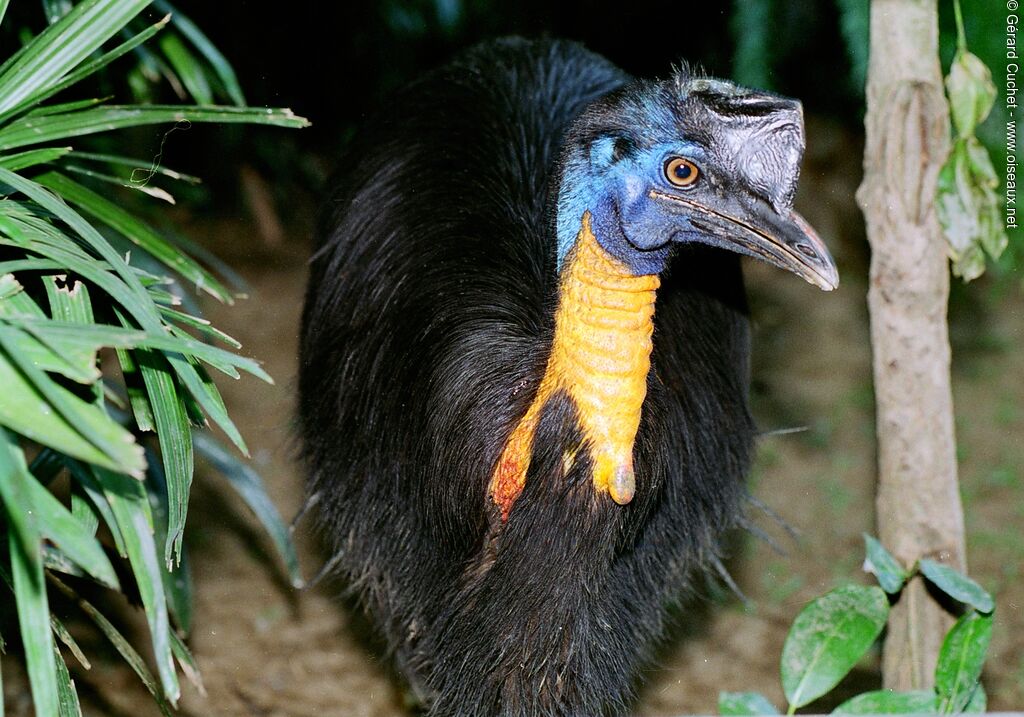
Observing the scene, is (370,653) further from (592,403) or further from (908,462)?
(592,403)

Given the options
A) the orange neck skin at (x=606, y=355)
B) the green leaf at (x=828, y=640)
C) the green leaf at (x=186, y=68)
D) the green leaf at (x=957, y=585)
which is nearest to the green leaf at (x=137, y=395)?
the orange neck skin at (x=606, y=355)

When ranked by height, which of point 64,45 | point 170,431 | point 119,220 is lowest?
point 170,431

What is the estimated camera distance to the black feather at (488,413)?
237cm

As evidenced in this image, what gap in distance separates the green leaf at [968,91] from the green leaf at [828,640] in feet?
3.18

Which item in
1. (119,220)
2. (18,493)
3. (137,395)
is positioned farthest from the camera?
(119,220)

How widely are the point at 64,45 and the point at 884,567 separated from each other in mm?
1917

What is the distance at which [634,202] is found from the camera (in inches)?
86.2

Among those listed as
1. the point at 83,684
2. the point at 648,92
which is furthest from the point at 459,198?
the point at 83,684

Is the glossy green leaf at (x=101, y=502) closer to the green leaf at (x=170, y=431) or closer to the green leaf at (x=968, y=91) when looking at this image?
the green leaf at (x=170, y=431)

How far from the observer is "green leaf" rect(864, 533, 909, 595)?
9.64 ft

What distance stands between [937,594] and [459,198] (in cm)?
136

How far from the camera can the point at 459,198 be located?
2.98 metres

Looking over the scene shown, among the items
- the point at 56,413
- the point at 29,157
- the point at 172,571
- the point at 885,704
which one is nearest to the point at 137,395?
the point at 29,157

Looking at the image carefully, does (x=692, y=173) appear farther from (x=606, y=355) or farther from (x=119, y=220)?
(x=119, y=220)
